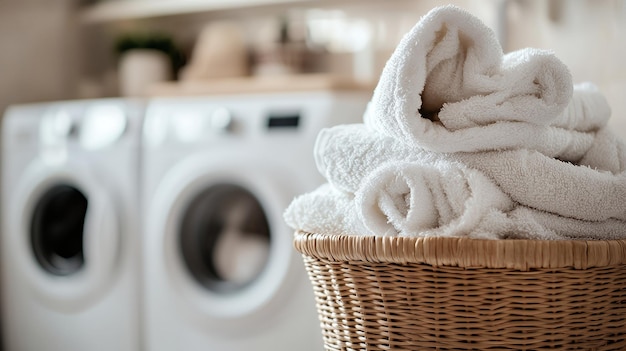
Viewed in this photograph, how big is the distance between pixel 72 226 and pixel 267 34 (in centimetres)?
81

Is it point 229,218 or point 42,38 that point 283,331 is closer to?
point 229,218

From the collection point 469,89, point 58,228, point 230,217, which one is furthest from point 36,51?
point 469,89

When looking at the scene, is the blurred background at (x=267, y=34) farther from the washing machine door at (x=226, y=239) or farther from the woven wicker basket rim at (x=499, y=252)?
the woven wicker basket rim at (x=499, y=252)

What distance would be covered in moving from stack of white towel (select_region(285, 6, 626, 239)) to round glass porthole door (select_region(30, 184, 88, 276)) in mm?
1551

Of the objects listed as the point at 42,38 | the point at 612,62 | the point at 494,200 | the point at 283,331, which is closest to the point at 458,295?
the point at 494,200

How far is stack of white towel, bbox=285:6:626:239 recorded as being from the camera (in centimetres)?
64

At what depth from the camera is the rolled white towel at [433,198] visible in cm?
→ 63

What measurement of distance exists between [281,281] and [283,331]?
0.38ft

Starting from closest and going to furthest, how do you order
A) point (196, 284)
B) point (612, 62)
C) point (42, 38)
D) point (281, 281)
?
point (612, 62), point (281, 281), point (196, 284), point (42, 38)

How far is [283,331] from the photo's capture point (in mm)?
1690

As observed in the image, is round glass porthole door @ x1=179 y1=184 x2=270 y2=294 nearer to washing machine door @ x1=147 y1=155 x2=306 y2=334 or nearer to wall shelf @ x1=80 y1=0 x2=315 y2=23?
washing machine door @ x1=147 y1=155 x2=306 y2=334

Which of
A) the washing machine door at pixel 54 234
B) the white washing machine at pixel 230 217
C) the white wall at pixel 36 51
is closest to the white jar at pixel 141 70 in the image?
the white wall at pixel 36 51

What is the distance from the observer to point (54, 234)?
2113 millimetres

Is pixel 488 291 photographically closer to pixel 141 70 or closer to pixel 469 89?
pixel 469 89
